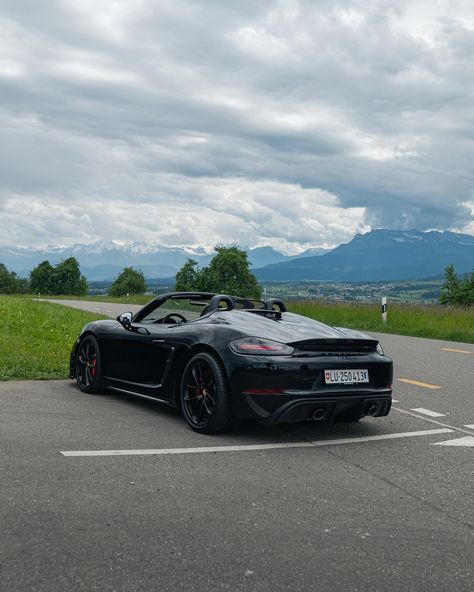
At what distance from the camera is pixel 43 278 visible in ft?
422

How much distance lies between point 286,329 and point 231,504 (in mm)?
2308

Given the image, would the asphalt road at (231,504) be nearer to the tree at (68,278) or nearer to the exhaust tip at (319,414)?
the exhaust tip at (319,414)

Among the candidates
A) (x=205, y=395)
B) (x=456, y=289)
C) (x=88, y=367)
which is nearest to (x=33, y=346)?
(x=88, y=367)

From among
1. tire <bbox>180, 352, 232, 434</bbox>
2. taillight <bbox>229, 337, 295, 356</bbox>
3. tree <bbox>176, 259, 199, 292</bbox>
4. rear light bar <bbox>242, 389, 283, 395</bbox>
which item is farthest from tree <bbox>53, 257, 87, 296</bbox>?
rear light bar <bbox>242, 389, 283, 395</bbox>

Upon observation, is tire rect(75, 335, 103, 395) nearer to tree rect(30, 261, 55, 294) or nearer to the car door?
the car door

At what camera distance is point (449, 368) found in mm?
10906

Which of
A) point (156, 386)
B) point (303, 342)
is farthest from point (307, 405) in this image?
point (156, 386)

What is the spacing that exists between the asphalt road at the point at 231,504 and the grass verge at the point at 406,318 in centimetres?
1312

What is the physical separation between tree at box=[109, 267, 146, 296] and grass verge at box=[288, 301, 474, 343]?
387 ft

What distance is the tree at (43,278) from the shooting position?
128m

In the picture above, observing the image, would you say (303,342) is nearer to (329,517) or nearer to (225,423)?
(225,423)

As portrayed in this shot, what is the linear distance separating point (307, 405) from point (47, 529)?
254 centimetres

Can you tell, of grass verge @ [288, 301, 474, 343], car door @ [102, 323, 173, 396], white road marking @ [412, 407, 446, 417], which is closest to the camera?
car door @ [102, 323, 173, 396]

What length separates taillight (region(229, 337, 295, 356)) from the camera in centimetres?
564
